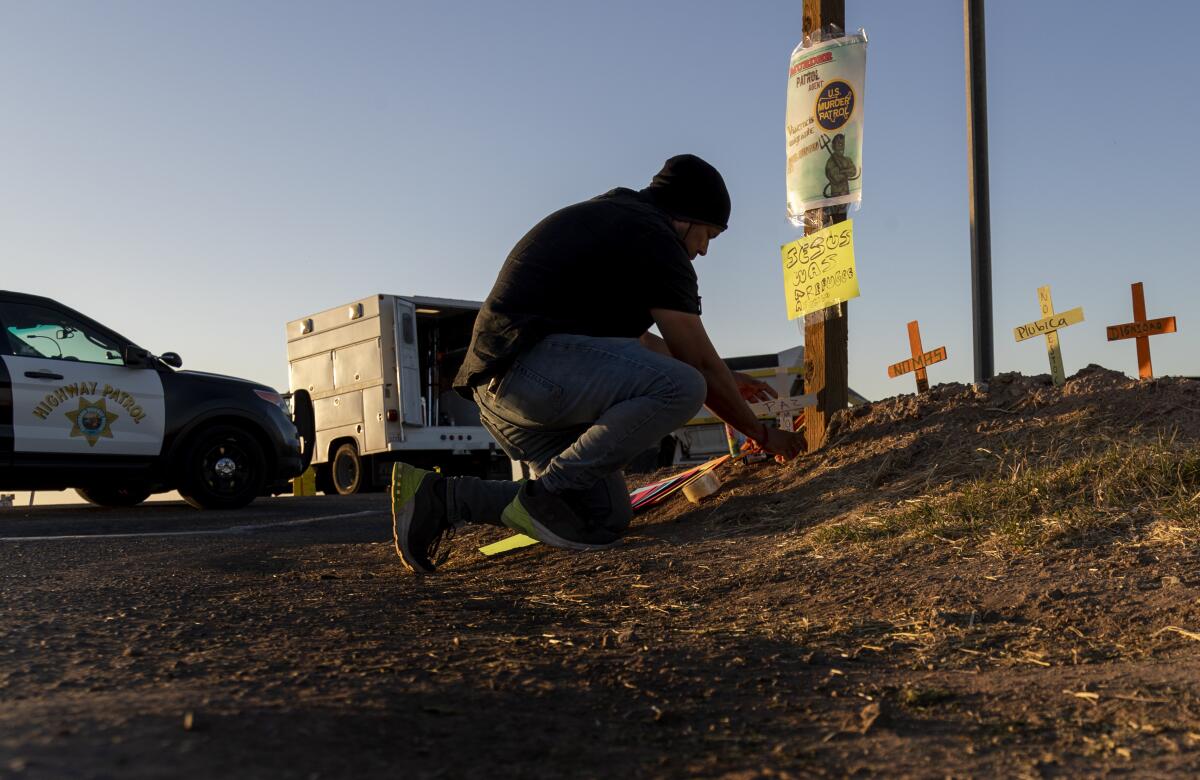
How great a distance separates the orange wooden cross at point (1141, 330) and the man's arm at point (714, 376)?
1.64 m

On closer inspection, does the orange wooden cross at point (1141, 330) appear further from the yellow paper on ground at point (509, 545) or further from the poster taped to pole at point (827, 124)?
the yellow paper on ground at point (509, 545)

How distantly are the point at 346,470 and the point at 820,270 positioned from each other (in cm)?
1199

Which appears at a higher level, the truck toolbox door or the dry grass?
the truck toolbox door

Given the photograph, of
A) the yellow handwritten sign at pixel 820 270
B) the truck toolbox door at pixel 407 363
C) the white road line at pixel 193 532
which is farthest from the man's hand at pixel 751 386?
the truck toolbox door at pixel 407 363

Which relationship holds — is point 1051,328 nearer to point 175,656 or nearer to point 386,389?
point 175,656

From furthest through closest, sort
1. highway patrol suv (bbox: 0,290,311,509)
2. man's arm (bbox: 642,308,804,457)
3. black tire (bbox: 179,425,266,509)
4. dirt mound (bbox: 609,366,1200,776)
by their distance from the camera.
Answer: black tire (bbox: 179,425,266,509), highway patrol suv (bbox: 0,290,311,509), man's arm (bbox: 642,308,804,457), dirt mound (bbox: 609,366,1200,776)

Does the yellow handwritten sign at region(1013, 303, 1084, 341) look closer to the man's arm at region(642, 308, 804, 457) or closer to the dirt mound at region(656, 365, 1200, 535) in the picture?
the dirt mound at region(656, 365, 1200, 535)

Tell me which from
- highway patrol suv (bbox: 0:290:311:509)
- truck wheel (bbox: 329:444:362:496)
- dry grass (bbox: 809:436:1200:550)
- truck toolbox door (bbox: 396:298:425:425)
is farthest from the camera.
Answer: truck wheel (bbox: 329:444:362:496)

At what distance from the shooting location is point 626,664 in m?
2.26

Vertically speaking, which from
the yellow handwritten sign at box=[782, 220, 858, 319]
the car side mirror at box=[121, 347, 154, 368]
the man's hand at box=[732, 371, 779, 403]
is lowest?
the man's hand at box=[732, 371, 779, 403]

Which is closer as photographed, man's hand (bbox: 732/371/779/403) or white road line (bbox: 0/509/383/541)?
man's hand (bbox: 732/371/779/403)

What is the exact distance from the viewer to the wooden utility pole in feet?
17.6

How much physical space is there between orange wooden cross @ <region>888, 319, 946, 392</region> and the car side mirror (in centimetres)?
637

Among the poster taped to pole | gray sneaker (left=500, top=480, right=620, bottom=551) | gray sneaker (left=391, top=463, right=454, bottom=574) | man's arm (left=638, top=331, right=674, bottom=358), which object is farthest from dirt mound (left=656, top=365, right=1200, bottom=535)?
gray sneaker (left=391, top=463, right=454, bottom=574)
